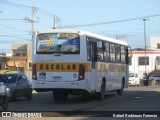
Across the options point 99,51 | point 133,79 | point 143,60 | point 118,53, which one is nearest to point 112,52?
point 118,53

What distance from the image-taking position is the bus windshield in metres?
23.5

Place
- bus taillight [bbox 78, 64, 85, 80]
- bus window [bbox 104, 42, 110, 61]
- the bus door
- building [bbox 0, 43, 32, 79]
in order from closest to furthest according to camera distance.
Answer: bus taillight [bbox 78, 64, 85, 80] < the bus door < bus window [bbox 104, 42, 110, 61] < building [bbox 0, 43, 32, 79]

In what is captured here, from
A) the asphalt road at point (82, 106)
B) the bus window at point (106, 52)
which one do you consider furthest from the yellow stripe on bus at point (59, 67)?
the bus window at point (106, 52)

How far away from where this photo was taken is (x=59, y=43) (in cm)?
2350

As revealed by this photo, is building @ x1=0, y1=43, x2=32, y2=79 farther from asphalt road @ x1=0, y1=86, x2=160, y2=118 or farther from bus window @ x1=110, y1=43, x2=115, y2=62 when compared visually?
asphalt road @ x1=0, y1=86, x2=160, y2=118

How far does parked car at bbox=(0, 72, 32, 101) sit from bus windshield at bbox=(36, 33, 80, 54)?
3.38 m

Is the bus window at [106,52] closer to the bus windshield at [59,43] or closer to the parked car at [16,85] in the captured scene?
the bus windshield at [59,43]

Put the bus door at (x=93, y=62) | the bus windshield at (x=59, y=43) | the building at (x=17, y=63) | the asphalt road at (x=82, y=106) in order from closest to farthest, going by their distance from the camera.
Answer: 1. the asphalt road at (x=82, y=106)
2. the bus windshield at (x=59, y=43)
3. the bus door at (x=93, y=62)
4. the building at (x=17, y=63)

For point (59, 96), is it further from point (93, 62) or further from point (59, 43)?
point (59, 43)

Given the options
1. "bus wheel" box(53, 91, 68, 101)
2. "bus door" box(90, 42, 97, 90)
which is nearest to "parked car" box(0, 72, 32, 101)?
"bus wheel" box(53, 91, 68, 101)

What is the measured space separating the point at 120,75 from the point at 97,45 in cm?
635

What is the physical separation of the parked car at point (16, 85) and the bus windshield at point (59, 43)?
3.38 m

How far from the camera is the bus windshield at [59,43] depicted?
23453 millimetres

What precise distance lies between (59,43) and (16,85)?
449 cm
